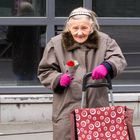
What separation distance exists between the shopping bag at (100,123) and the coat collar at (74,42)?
0.40 metres

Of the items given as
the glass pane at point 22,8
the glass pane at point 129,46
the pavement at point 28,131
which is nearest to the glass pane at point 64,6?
the glass pane at point 22,8

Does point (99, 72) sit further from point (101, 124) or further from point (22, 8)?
point (22, 8)

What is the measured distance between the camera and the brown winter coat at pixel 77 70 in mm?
3650

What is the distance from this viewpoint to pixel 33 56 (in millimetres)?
7102

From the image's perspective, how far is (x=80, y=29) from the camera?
364cm

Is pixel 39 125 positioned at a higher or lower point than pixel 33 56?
lower

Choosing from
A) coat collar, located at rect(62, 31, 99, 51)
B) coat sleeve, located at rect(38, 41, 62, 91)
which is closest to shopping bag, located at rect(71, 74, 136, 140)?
coat sleeve, located at rect(38, 41, 62, 91)

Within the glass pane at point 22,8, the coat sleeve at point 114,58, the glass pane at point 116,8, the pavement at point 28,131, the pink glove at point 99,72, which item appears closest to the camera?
the pink glove at point 99,72

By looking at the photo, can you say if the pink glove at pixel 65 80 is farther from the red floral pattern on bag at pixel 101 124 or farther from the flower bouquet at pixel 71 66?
the red floral pattern on bag at pixel 101 124

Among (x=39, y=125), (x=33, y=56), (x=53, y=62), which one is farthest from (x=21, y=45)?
(x=53, y=62)

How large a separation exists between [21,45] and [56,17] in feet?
2.04

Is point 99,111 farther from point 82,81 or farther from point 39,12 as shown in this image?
point 39,12

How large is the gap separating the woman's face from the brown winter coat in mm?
52

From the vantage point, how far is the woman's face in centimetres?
364
